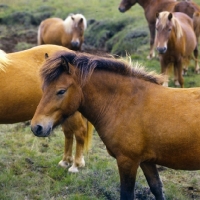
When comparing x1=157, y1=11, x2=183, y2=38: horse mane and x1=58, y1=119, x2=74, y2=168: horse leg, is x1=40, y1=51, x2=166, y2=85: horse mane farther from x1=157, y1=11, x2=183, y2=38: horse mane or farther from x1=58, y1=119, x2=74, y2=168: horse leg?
x1=157, y1=11, x2=183, y2=38: horse mane

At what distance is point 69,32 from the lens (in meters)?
9.82

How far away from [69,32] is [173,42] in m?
3.45

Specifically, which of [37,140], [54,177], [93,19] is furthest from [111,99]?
[93,19]

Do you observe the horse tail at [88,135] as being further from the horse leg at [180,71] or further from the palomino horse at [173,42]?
the horse leg at [180,71]

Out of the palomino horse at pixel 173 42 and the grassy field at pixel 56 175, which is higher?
the palomino horse at pixel 173 42

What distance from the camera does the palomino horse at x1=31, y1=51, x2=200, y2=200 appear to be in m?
3.06

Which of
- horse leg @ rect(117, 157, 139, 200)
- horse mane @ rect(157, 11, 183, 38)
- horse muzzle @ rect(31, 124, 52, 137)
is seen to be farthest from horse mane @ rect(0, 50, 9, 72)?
horse mane @ rect(157, 11, 183, 38)

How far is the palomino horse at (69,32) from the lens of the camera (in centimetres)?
966

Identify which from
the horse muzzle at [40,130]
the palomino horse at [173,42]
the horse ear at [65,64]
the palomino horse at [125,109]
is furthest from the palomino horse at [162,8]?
the horse muzzle at [40,130]

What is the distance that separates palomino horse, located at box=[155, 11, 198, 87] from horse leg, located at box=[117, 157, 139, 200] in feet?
13.9

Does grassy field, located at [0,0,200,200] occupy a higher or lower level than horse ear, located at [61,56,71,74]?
lower

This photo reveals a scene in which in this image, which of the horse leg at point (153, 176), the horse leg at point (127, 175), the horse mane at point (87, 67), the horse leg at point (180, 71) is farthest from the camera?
the horse leg at point (180, 71)

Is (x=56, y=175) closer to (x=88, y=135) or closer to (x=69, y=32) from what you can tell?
(x=88, y=135)

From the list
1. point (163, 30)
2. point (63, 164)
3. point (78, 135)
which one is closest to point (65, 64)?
point (78, 135)
